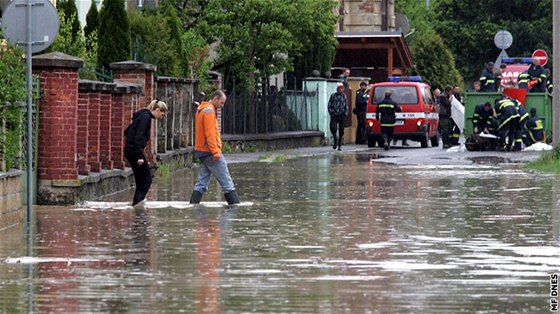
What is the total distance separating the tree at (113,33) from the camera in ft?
101

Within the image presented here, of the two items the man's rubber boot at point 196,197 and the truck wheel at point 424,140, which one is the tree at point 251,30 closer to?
the truck wheel at point 424,140

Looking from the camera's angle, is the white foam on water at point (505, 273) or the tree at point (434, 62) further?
the tree at point (434, 62)

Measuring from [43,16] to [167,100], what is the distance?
13.2 m

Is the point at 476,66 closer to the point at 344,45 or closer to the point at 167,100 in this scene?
the point at 344,45

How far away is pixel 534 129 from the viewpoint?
4028cm

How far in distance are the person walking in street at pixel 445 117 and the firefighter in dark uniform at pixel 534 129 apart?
3828 mm

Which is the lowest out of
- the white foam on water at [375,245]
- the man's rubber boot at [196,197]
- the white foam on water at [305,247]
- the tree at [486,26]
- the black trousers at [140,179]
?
the white foam on water at [305,247]

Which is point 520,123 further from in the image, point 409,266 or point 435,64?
point 435,64

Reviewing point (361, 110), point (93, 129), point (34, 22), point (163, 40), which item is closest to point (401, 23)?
point (361, 110)

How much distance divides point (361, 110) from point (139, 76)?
20.8 meters

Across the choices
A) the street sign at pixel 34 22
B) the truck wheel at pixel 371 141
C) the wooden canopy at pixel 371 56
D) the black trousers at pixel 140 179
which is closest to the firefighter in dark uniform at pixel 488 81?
the truck wheel at pixel 371 141

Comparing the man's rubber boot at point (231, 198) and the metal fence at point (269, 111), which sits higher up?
the metal fence at point (269, 111)

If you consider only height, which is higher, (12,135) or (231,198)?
(12,135)

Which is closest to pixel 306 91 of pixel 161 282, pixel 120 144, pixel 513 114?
pixel 513 114
